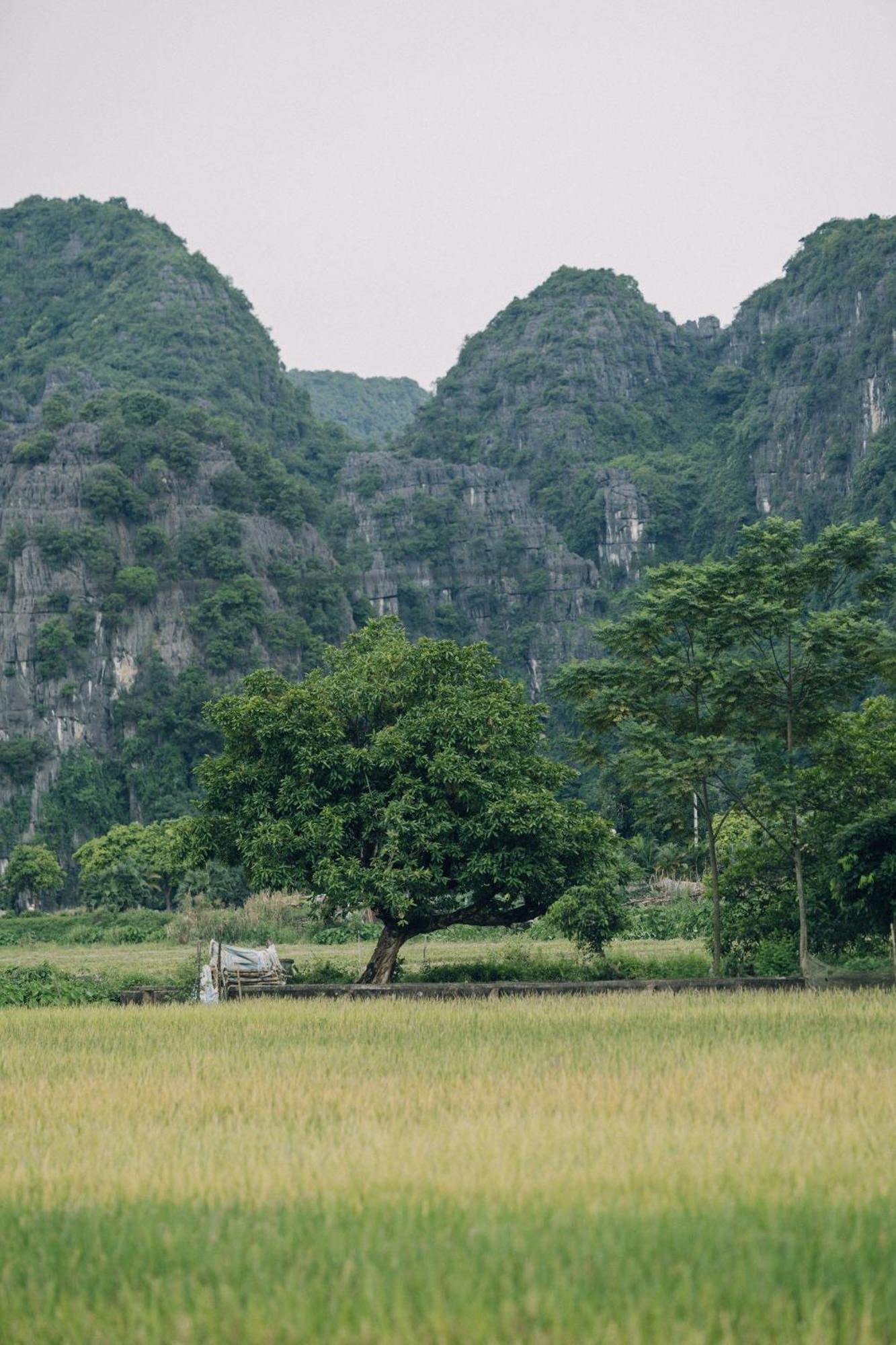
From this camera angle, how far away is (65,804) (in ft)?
420

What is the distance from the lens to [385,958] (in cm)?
3023

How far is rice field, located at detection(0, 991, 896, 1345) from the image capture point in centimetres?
683

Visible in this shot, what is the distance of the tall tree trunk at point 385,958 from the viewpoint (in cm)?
2997

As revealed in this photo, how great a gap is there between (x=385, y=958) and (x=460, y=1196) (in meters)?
21.5

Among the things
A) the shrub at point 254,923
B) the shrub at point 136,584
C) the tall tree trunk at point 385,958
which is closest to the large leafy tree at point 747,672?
the tall tree trunk at point 385,958

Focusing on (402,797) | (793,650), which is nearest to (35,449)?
(402,797)

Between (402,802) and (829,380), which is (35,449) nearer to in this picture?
(829,380)

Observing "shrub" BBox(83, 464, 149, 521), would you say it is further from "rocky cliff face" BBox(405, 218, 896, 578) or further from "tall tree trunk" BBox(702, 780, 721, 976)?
"tall tree trunk" BBox(702, 780, 721, 976)

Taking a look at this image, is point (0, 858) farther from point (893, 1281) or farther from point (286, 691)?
point (893, 1281)

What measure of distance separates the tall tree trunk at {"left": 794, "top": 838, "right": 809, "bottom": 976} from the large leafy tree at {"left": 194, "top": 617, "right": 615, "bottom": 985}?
451cm

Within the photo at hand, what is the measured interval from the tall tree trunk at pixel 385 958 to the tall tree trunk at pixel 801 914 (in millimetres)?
7622

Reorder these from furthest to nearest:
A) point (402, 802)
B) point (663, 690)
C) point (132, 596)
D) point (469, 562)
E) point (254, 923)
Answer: point (469, 562) → point (132, 596) → point (254, 923) → point (402, 802) → point (663, 690)

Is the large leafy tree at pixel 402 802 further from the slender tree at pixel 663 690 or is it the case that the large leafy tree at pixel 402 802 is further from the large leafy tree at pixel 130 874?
the large leafy tree at pixel 130 874

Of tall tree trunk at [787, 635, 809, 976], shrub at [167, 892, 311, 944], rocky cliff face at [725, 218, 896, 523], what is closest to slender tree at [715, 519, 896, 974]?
tall tree trunk at [787, 635, 809, 976]
